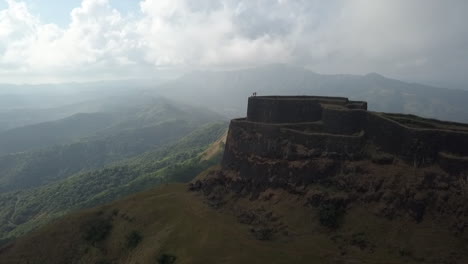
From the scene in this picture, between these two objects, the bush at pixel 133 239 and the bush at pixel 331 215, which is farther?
the bush at pixel 133 239

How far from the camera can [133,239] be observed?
95.9ft

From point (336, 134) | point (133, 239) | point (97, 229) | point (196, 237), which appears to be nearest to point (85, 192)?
point (97, 229)

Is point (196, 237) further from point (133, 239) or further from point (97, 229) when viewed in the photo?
point (97, 229)

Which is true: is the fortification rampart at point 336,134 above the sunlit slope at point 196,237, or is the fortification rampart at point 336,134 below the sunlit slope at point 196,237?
above

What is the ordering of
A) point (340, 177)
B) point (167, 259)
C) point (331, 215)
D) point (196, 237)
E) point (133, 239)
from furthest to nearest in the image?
1. point (133, 239)
2. point (196, 237)
3. point (340, 177)
4. point (167, 259)
5. point (331, 215)

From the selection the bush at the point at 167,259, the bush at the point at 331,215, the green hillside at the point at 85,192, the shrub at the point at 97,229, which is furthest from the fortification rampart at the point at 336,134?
the green hillside at the point at 85,192

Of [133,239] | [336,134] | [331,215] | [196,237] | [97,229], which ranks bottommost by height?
[97,229]

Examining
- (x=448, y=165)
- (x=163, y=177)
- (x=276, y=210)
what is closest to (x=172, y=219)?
(x=276, y=210)

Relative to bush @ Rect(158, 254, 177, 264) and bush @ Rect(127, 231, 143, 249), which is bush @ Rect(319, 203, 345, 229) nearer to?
bush @ Rect(158, 254, 177, 264)

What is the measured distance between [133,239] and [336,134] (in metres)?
19.1

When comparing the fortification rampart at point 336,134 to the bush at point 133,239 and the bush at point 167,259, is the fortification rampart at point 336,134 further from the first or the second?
the bush at point 167,259

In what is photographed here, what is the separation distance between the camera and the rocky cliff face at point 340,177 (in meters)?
21.2

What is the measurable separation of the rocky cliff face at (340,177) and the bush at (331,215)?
2.6 inches

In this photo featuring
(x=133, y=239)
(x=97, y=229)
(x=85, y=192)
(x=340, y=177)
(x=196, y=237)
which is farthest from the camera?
(x=85, y=192)
